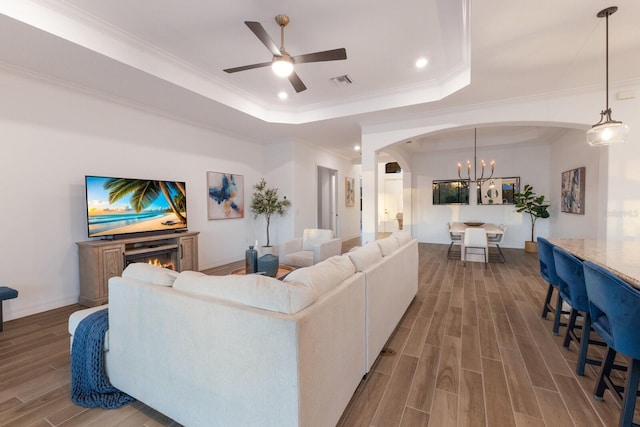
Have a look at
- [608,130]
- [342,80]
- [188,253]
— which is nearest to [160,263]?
[188,253]

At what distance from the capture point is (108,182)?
379 cm

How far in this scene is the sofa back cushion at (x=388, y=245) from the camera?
274 cm

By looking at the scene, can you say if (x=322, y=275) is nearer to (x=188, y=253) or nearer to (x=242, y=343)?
(x=242, y=343)

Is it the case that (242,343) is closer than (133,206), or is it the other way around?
(242,343)

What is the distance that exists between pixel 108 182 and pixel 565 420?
5.18 metres

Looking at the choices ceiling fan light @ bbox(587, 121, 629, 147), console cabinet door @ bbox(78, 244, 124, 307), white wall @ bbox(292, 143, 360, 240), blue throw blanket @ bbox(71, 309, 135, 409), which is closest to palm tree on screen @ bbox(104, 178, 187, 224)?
console cabinet door @ bbox(78, 244, 124, 307)

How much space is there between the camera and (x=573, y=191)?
5816 mm

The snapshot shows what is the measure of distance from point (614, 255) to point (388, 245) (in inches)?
71.4

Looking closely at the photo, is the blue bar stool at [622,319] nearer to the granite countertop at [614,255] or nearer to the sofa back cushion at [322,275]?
the granite countertop at [614,255]

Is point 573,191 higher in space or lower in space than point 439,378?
higher

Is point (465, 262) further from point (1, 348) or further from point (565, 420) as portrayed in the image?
point (1, 348)

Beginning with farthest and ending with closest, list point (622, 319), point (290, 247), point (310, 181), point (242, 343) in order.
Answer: point (310, 181) → point (290, 247) → point (622, 319) → point (242, 343)

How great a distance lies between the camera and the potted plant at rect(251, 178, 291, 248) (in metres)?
6.40

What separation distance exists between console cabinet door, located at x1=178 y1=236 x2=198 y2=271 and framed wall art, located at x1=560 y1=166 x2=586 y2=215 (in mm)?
7395
